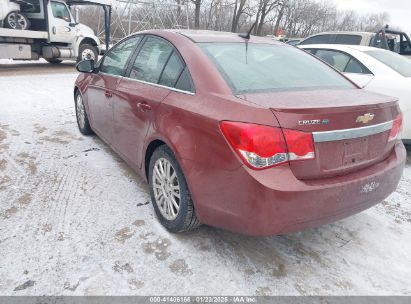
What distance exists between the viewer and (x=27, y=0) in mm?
11969

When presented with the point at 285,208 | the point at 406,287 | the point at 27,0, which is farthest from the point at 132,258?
the point at 27,0

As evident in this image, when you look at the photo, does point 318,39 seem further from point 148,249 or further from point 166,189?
point 148,249

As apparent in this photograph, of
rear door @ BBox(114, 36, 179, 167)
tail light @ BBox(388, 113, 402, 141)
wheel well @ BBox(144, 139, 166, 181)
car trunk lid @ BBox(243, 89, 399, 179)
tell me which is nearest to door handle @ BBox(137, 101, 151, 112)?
rear door @ BBox(114, 36, 179, 167)

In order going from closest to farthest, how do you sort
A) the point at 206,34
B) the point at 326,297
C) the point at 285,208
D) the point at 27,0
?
the point at 285,208 → the point at 326,297 → the point at 206,34 → the point at 27,0

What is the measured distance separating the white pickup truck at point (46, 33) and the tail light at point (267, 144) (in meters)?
Answer: 12.0

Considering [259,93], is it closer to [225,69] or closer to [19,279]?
[225,69]

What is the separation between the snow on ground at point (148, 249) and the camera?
2.30 metres

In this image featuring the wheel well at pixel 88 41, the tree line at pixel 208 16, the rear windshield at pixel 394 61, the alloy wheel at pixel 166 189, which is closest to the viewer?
the alloy wheel at pixel 166 189

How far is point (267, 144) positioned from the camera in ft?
6.63

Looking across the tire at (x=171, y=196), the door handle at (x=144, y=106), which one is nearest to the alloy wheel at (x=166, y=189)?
the tire at (x=171, y=196)

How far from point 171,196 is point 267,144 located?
1.05 meters

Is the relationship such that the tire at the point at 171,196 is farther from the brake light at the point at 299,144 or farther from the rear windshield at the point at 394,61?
the rear windshield at the point at 394,61

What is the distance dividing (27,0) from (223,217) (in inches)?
501

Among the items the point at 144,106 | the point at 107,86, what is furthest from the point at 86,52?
the point at 144,106
